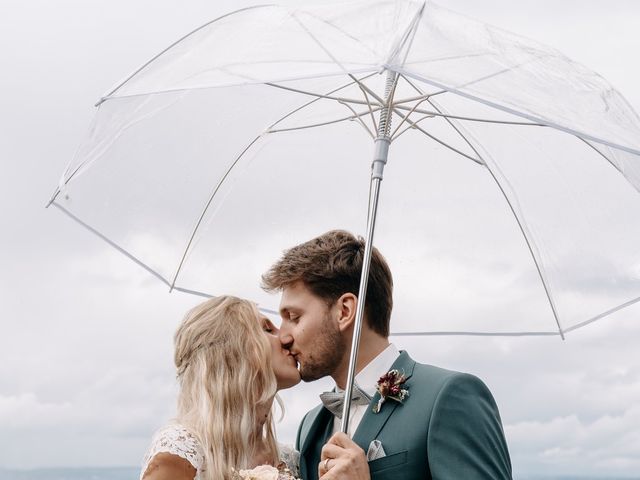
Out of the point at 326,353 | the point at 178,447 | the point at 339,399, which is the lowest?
the point at 178,447

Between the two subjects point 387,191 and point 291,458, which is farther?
point 387,191

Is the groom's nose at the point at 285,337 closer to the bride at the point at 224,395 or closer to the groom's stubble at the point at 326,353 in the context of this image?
the bride at the point at 224,395

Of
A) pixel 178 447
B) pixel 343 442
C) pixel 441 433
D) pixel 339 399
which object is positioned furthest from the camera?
pixel 339 399

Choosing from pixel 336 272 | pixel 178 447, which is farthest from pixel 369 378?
pixel 178 447

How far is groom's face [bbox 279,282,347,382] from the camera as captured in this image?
5.27m

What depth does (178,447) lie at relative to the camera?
4.72m

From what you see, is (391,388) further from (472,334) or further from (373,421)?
(472,334)

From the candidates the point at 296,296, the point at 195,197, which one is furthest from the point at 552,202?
the point at 195,197

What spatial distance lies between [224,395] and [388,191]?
1.75 metres

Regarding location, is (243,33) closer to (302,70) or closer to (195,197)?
(302,70)

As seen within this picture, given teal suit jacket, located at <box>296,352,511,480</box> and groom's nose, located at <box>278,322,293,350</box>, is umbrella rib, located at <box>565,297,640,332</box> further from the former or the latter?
groom's nose, located at <box>278,322,293,350</box>

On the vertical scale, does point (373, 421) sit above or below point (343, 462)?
above

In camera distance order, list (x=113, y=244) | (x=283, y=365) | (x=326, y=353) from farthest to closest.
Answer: (x=113, y=244) < (x=283, y=365) < (x=326, y=353)

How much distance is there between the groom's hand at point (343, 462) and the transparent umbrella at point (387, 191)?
4.81 ft
